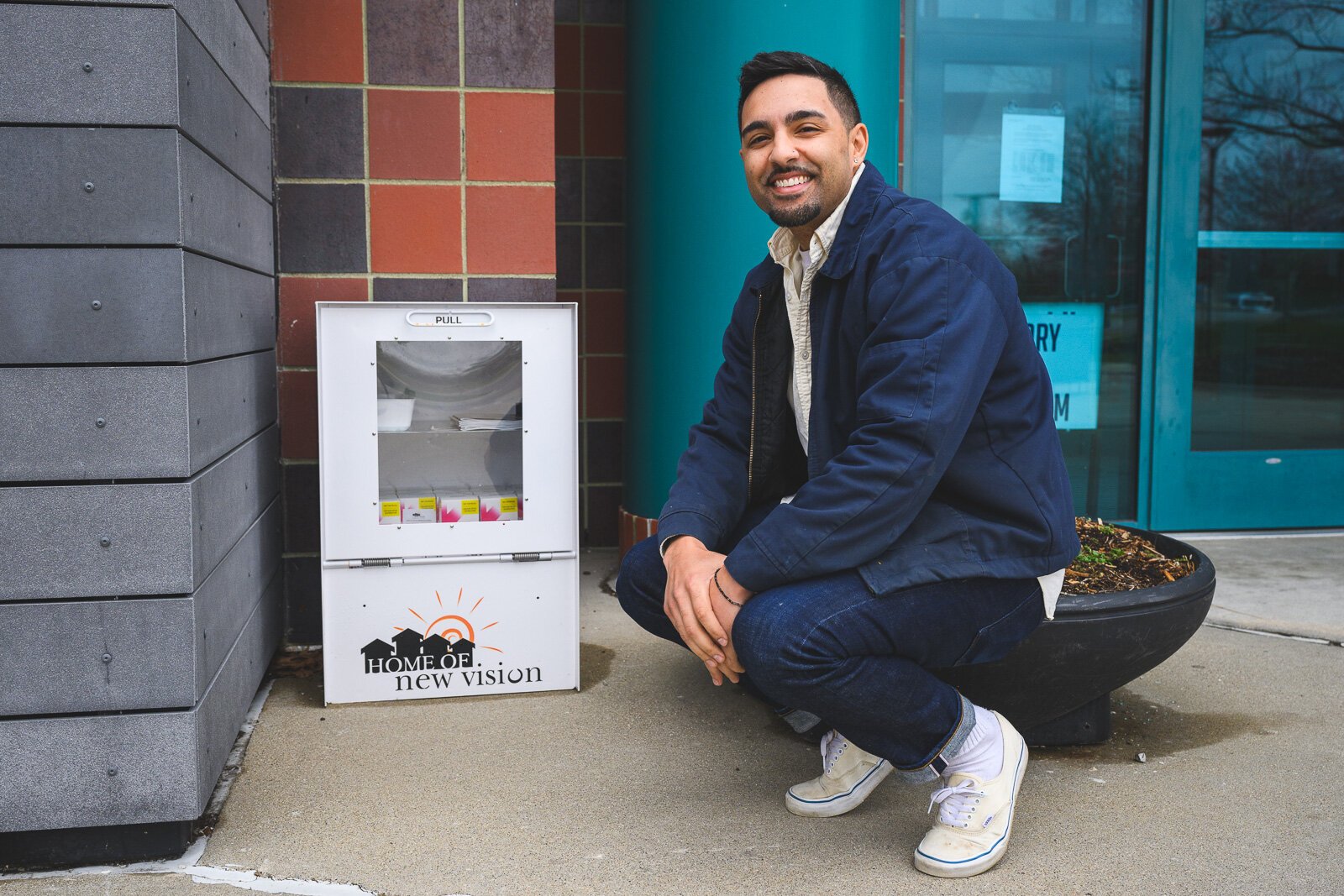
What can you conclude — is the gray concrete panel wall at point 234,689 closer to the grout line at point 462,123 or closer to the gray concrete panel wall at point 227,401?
the gray concrete panel wall at point 227,401

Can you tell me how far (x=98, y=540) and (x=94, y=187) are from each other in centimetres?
62

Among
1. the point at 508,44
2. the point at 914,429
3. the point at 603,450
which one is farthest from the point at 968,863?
the point at 603,450

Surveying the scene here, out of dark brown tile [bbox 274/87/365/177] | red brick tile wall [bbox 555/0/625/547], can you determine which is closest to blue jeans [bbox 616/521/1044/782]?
dark brown tile [bbox 274/87/365/177]

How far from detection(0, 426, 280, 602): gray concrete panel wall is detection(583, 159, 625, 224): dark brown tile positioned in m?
2.59

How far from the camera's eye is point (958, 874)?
2.19 metres

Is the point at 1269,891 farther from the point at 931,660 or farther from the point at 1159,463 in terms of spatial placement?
the point at 1159,463

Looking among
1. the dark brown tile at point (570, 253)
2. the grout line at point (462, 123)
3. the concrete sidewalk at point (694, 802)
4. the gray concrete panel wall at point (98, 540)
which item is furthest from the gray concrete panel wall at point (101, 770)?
the dark brown tile at point (570, 253)

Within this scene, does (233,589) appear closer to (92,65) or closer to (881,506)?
(92,65)


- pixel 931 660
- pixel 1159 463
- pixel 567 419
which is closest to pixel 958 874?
pixel 931 660

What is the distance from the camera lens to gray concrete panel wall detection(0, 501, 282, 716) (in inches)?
84.8

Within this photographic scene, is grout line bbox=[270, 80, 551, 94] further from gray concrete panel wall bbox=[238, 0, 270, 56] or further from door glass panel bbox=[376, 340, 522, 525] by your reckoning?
door glass panel bbox=[376, 340, 522, 525]

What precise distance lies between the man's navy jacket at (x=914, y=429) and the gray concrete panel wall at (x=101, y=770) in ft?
3.26

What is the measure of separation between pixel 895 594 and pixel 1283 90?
150 inches

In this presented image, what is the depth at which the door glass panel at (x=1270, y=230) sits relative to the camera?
4.82 meters
